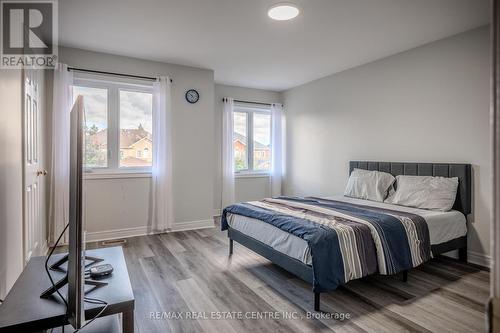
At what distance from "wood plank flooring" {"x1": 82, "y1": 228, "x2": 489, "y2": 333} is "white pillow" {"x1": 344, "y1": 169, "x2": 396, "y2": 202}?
3.23ft

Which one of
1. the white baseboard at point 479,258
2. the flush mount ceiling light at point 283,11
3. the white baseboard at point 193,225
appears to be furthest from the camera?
the white baseboard at point 193,225

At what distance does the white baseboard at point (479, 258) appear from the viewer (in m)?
3.06

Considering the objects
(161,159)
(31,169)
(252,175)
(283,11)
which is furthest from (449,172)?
(31,169)

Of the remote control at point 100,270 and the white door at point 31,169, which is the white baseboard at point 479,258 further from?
the white door at point 31,169

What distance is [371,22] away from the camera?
3004 mm

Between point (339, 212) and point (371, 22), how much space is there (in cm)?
201

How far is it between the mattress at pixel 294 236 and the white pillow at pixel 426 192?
0.11 meters

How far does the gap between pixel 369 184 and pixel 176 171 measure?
112 inches

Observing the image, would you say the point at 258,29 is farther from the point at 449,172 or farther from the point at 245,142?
the point at 245,142

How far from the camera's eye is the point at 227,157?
550 cm

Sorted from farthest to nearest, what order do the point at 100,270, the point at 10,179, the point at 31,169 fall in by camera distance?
the point at 31,169 < the point at 10,179 < the point at 100,270

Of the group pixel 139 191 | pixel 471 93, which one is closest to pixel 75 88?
pixel 139 191

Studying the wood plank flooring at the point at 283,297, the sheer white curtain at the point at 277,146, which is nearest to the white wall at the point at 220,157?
the sheer white curtain at the point at 277,146

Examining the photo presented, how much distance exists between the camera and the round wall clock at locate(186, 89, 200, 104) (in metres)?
4.54
